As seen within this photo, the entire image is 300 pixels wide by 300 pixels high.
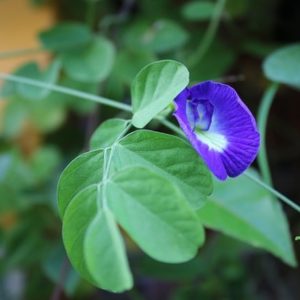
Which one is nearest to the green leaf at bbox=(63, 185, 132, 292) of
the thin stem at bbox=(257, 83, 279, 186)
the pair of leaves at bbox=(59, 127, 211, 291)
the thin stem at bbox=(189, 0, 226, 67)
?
the pair of leaves at bbox=(59, 127, 211, 291)

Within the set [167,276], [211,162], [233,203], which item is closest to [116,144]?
[211,162]

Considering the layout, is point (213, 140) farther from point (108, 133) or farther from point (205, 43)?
point (205, 43)

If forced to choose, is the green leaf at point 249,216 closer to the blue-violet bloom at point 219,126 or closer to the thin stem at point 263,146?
the thin stem at point 263,146

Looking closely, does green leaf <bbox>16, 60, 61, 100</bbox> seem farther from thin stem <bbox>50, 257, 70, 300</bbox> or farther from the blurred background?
thin stem <bbox>50, 257, 70, 300</bbox>

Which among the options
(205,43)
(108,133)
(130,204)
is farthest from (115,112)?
(130,204)

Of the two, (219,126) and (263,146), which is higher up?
(219,126)

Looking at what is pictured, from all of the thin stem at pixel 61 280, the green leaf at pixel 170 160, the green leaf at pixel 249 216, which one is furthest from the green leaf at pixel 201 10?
the green leaf at pixel 170 160

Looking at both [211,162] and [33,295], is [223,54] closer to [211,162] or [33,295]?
[33,295]
